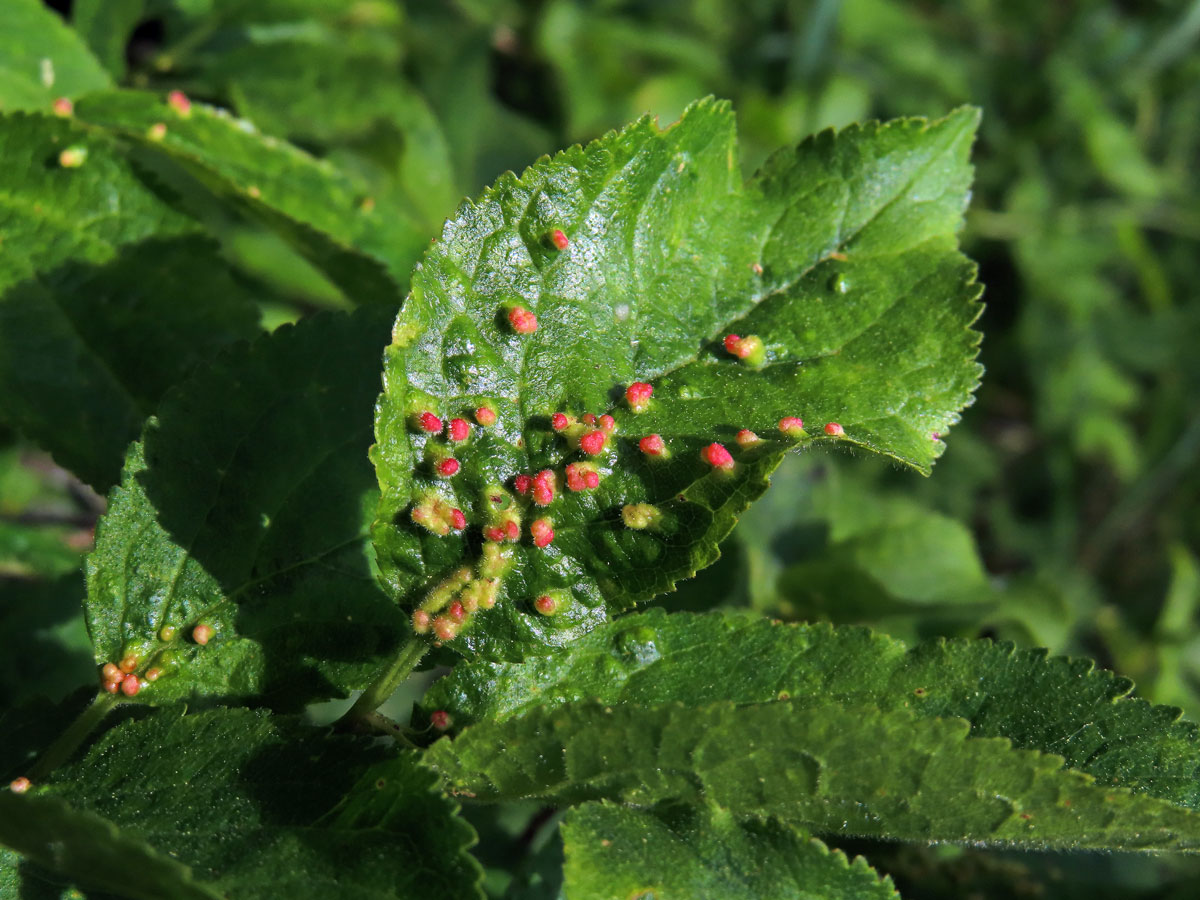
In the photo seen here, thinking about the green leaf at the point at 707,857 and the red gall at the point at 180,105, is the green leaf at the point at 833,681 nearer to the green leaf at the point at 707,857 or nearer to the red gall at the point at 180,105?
the green leaf at the point at 707,857

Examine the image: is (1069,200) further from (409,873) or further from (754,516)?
(409,873)

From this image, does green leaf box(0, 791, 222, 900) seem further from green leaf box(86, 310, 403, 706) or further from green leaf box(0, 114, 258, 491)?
green leaf box(0, 114, 258, 491)

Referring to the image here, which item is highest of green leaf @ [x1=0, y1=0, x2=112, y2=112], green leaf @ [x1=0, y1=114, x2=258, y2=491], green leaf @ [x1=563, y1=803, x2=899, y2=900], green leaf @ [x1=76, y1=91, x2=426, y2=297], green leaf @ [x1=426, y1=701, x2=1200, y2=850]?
green leaf @ [x1=0, y1=0, x2=112, y2=112]

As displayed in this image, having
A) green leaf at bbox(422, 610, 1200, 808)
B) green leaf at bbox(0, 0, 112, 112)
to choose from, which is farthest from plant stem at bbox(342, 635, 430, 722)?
green leaf at bbox(0, 0, 112, 112)

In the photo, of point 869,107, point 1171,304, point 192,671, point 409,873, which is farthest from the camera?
point 1171,304

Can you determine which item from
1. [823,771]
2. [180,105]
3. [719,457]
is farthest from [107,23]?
[823,771]

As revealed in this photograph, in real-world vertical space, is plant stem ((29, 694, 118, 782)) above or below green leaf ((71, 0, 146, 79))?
below

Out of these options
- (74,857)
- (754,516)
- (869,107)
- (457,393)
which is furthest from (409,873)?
(869,107)
